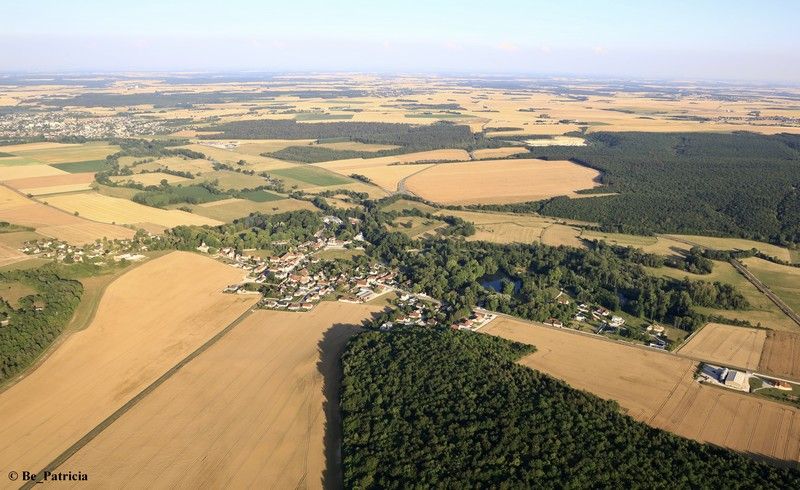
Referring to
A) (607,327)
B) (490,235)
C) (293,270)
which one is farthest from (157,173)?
(607,327)

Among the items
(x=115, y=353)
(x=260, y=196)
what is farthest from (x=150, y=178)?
(x=115, y=353)

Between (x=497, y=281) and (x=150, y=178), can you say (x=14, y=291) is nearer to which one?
(x=497, y=281)

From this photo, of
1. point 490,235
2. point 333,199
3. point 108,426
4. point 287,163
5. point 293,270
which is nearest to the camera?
point 108,426

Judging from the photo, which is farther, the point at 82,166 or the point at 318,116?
the point at 318,116

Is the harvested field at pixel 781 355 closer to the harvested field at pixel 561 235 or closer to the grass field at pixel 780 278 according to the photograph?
the grass field at pixel 780 278

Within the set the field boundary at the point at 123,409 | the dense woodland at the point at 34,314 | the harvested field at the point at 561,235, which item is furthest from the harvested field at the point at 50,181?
the harvested field at the point at 561,235

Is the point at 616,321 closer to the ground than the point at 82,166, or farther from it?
closer to the ground

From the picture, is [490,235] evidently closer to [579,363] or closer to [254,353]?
[579,363]

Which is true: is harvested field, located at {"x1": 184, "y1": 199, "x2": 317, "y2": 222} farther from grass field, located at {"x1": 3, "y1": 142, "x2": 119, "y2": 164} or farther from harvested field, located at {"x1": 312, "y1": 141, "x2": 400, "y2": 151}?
harvested field, located at {"x1": 312, "y1": 141, "x2": 400, "y2": 151}
